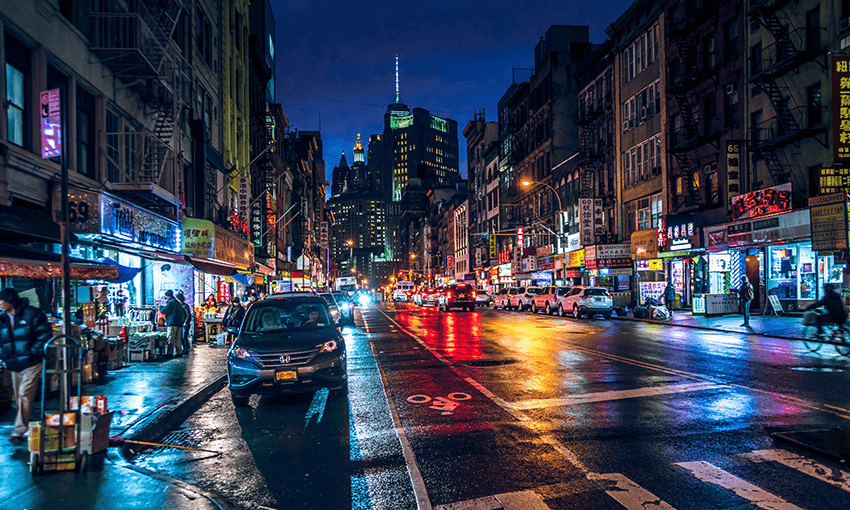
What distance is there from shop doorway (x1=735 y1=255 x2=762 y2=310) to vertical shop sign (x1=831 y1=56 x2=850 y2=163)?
30.8 feet

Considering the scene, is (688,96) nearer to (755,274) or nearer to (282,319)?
(755,274)

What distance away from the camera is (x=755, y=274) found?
31094 millimetres

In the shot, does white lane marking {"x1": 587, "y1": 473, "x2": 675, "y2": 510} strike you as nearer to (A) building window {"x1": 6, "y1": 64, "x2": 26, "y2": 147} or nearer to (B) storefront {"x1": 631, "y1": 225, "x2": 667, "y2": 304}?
(A) building window {"x1": 6, "y1": 64, "x2": 26, "y2": 147}

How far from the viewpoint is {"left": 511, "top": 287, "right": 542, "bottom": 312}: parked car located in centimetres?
4531

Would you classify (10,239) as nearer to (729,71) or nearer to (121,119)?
(121,119)

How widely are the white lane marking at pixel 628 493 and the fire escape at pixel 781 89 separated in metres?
25.2

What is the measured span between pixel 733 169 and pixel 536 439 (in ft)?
92.4

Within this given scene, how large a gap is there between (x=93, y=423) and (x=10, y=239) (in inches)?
278

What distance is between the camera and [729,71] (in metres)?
32.3

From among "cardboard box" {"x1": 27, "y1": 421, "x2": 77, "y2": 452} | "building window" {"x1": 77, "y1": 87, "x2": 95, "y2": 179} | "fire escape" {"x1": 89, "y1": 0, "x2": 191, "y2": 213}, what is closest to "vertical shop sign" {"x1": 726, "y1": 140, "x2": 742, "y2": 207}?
"fire escape" {"x1": 89, "y1": 0, "x2": 191, "y2": 213}

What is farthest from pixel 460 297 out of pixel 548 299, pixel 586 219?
pixel 586 219

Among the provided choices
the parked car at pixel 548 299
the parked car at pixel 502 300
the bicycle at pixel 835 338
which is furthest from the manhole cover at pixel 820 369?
the parked car at pixel 502 300

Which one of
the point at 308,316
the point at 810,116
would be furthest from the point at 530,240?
the point at 308,316

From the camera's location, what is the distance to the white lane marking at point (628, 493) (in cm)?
499
